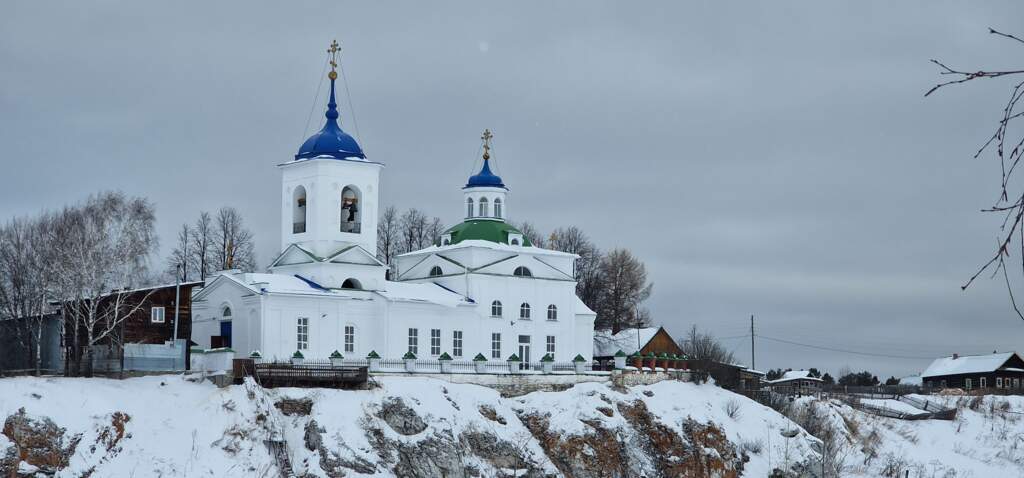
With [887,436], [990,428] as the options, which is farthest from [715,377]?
[990,428]

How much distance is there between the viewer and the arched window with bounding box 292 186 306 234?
4731cm

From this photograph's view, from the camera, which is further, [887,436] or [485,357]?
[887,436]

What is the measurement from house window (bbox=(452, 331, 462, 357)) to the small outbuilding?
1564 inches

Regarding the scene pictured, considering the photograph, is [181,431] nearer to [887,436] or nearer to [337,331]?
[337,331]

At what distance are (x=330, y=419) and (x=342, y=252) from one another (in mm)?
10288

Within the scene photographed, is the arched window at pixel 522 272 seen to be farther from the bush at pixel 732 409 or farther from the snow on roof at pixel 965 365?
the snow on roof at pixel 965 365

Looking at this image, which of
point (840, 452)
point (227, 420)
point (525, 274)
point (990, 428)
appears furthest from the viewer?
point (990, 428)

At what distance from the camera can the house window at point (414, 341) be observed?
45.8 meters

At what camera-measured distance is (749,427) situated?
45000mm

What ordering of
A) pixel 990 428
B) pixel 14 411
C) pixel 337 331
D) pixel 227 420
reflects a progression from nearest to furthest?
pixel 14 411
pixel 227 420
pixel 337 331
pixel 990 428

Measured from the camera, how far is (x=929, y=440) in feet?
173

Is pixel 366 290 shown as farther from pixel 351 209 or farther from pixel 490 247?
pixel 490 247

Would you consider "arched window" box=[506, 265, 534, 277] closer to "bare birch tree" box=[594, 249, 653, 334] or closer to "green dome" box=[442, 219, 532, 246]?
"green dome" box=[442, 219, 532, 246]

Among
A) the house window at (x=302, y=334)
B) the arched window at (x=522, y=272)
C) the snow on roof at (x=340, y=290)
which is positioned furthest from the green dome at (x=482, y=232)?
the house window at (x=302, y=334)
